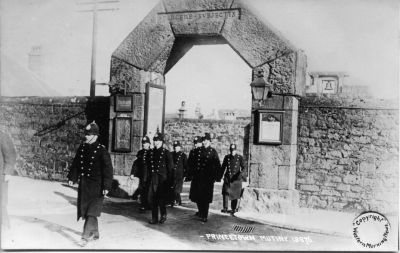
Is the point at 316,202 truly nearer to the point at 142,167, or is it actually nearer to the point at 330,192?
the point at 330,192

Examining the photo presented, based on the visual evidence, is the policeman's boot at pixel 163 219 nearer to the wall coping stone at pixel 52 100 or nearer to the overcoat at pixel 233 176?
the overcoat at pixel 233 176

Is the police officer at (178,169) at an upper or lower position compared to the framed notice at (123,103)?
lower

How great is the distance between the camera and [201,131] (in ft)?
62.6

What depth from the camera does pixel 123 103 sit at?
32.6 ft

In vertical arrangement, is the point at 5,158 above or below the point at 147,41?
below

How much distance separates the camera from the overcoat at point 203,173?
27.1 feet

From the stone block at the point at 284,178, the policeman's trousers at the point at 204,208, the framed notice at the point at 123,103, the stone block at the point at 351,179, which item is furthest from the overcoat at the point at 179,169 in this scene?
the stone block at the point at 351,179

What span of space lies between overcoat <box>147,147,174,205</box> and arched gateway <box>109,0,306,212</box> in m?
1.91

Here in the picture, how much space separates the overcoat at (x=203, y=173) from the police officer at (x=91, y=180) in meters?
2.17

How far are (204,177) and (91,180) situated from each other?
2.48 metres

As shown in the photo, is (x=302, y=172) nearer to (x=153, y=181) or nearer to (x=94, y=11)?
(x=153, y=181)

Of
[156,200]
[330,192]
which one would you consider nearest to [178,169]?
[156,200]

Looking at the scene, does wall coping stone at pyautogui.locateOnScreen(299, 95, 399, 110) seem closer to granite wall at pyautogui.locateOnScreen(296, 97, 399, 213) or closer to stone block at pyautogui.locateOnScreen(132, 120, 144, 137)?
granite wall at pyautogui.locateOnScreen(296, 97, 399, 213)

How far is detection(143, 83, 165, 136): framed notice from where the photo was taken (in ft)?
32.4
